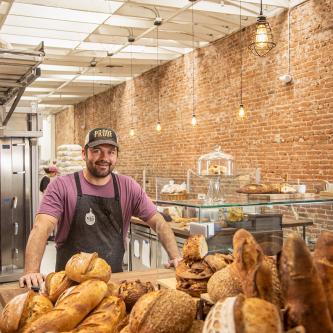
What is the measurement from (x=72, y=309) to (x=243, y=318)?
0.47 meters

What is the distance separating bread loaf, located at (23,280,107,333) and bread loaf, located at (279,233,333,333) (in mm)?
475

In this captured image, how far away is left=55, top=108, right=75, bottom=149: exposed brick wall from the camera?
1839 cm

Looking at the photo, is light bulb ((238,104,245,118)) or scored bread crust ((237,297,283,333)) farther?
light bulb ((238,104,245,118))

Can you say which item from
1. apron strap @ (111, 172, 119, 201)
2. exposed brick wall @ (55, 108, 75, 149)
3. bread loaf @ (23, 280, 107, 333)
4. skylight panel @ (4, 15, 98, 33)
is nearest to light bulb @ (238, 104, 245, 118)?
skylight panel @ (4, 15, 98, 33)

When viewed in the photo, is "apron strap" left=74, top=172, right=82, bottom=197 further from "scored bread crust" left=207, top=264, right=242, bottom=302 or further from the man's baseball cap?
"scored bread crust" left=207, top=264, right=242, bottom=302

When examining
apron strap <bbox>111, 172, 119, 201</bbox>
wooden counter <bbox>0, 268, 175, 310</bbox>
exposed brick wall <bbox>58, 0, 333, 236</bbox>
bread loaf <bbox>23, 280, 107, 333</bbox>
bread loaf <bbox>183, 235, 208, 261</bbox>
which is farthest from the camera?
exposed brick wall <bbox>58, 0, 333, 236</bbox>

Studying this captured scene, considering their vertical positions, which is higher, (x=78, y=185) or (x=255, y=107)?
(x=255, y=107)

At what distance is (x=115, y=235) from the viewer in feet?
8.70

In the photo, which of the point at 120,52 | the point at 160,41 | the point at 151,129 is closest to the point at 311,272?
the point at 160,41

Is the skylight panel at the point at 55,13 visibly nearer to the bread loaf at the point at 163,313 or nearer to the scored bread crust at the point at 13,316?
the scored bread crust at the point at 13,316

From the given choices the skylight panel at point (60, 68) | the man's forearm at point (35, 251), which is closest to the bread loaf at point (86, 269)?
the man's forearm at point (35, 251)

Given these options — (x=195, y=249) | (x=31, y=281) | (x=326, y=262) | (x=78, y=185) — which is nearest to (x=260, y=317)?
(x=326, y=262)

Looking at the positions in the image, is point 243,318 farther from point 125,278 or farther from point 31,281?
point 125,278

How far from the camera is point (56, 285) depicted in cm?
128
